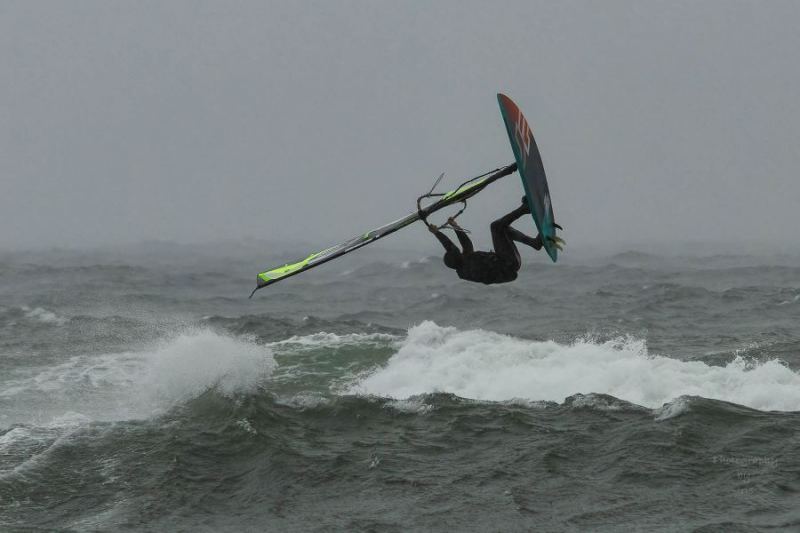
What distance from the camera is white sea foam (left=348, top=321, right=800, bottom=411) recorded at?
14953 mm

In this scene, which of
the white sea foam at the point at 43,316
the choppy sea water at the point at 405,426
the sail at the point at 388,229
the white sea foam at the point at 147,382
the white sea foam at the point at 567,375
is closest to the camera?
the sail at the point at 388,229

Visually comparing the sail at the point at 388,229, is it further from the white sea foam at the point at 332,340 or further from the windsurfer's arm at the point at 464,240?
the white sea foam at the point at 332,340

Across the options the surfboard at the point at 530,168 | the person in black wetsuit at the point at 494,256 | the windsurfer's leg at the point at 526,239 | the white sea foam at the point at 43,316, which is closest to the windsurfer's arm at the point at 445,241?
the person in black wetsuit at the point at 494,256

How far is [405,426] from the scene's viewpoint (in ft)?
45.7

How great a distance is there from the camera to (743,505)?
10477 millimetres

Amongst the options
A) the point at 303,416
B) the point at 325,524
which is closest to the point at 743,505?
the point at 325,524

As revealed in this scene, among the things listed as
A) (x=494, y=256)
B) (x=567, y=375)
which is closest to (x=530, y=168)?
(x=494, y=256)

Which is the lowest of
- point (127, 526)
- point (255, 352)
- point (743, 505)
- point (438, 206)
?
point (743, 505)

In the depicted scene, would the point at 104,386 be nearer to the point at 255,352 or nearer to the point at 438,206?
the point at 255,352

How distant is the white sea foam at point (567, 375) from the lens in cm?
1495

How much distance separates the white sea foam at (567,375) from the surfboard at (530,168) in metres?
5.92

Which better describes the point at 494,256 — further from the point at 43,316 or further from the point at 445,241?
the point at 43,316

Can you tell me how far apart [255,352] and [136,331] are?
8.24 metres

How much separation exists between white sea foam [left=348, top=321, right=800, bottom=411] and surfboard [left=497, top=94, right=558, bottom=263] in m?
5.92
